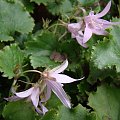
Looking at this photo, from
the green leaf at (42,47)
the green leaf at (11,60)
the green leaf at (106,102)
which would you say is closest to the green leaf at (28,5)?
the green leaf at (42,47)

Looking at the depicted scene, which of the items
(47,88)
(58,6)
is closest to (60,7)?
(58,6)

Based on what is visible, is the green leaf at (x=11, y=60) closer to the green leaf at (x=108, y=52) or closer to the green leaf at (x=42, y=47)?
the green leaf at (x=42, y=47)

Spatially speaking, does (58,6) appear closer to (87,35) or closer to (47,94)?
(87,35)

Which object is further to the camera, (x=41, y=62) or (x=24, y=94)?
(x=41, y=62)

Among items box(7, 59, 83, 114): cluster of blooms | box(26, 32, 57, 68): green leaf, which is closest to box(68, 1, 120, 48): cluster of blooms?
box(26, 32, 57, 68): green leaf

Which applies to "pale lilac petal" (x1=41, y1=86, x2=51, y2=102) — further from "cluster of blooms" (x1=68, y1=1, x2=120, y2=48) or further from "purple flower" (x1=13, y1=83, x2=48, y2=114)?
"cluster of blooms" (x1=68, y1=1, x2=120, y2=48)

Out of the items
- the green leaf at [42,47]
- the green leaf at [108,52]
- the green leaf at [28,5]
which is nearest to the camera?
the green leaf at [108,52]
